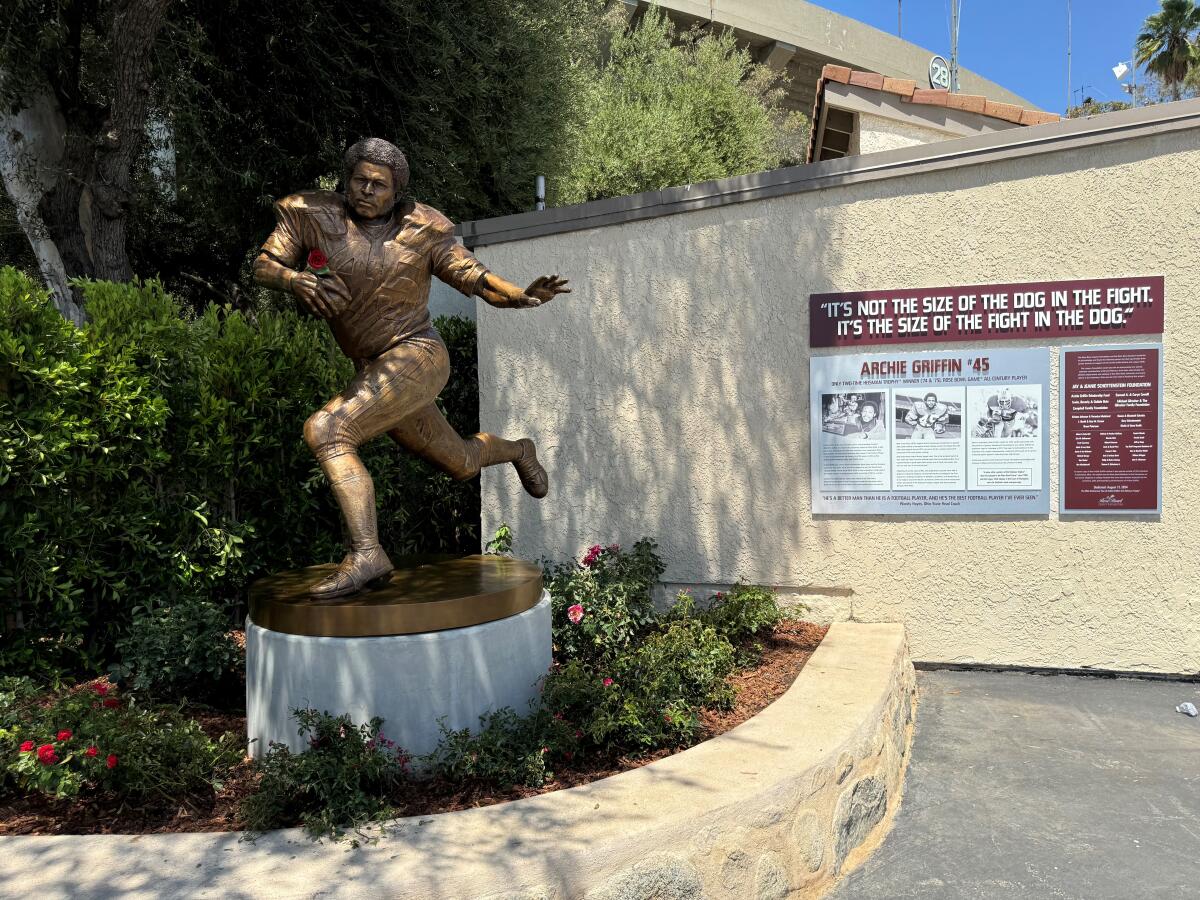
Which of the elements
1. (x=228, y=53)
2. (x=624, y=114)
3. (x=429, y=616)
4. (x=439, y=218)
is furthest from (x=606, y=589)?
(x=624, y=114)

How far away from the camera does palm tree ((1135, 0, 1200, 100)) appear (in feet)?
125

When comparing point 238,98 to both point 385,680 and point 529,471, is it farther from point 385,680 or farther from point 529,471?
point 385,680

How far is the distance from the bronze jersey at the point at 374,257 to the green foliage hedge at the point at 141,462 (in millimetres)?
1353

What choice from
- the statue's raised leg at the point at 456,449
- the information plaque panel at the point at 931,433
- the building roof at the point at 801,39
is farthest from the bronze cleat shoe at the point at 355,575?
the building roof at the point at 801,39

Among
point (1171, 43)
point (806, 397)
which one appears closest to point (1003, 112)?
point (806, 397)

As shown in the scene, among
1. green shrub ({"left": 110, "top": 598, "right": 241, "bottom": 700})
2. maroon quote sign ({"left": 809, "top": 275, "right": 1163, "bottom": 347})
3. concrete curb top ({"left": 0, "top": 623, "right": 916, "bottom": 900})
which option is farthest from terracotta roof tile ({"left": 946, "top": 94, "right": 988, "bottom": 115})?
green shrub ({"left": 110, "top": 598, "right": 241, "bottom": 700})

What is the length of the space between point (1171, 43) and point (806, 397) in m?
44.3

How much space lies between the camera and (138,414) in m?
4.52

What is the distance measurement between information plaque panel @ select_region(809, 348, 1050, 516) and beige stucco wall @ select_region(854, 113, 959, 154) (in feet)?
11.3

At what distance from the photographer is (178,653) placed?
4176 millimetres

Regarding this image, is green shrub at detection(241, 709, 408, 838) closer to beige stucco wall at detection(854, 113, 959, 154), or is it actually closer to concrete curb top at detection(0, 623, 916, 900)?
concrete curb top at detection(0, 623, 916, 900)

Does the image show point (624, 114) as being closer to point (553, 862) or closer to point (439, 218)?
point (439, 218)

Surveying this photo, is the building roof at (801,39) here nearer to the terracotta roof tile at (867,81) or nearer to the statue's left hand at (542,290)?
the terracotta roof tile at (867,81)

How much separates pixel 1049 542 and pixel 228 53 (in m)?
8.17
